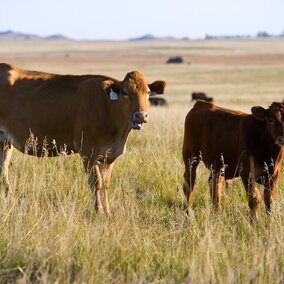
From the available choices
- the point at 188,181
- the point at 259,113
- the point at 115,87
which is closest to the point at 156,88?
the point at 115,87

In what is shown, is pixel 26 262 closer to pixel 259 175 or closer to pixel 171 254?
pixel 171 254

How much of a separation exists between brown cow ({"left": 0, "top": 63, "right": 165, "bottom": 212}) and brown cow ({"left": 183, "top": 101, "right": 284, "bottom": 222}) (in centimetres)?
73

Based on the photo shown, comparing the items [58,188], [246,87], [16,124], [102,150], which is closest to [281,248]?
[58,188]

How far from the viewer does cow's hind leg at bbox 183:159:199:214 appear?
25.4ft

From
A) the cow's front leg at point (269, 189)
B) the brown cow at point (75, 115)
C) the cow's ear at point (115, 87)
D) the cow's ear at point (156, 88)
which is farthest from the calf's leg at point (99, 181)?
the cow's front leg at point (269, 189)

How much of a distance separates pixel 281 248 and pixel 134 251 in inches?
45.0

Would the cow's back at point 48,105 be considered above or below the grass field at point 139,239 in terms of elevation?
above

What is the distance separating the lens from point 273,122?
707 centimetres

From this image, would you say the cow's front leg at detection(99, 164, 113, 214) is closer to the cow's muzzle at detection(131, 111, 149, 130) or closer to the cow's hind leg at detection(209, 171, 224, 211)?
the cow's muzzle at detection(131, 111, 149, 130)

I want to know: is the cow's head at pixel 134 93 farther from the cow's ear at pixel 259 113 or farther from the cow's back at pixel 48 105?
the cow's ear at pixel 259 113

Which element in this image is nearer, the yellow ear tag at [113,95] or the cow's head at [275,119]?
the cow's head at [275,119]

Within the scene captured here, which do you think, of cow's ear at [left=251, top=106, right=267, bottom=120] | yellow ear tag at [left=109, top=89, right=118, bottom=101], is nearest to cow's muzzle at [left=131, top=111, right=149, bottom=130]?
yellow ear tag at [left=109, top=89, right=118, bottom=101]

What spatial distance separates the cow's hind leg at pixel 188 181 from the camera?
25.4 feet

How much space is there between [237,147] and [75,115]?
208 cm
